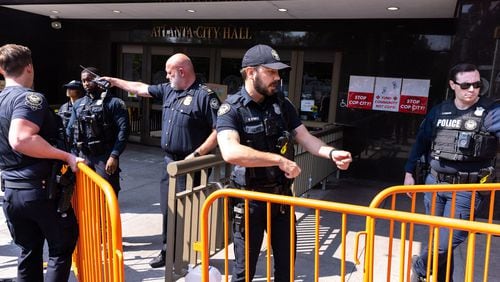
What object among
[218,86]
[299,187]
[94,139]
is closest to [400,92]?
[299,187]

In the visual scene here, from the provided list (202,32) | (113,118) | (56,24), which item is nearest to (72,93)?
(113,118)

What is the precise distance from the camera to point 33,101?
2602mm

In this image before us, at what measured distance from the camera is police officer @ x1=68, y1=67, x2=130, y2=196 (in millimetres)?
4184

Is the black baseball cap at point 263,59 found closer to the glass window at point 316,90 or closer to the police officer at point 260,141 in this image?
the police officer at point 260,141

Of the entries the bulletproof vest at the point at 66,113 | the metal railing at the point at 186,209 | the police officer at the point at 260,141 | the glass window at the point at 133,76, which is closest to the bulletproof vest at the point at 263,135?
the police officer at the point at 260,141

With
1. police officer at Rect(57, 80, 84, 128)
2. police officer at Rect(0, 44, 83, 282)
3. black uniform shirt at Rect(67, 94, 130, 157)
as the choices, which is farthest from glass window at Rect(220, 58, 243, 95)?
police officer at Rect(0, 44, 83, 282)

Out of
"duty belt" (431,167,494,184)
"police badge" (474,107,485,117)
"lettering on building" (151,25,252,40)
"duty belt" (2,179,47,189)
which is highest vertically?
"lettering on building" (151,25,252,40)

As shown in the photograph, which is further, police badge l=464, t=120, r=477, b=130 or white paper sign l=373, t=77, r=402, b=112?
white paper sign l=373, t=77, r=402, b=112

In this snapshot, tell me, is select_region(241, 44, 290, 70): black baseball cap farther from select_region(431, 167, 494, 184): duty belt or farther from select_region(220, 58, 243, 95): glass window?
select_region(220, 58, 243, 95): glass window

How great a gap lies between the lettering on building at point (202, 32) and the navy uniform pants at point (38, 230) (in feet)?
19.9

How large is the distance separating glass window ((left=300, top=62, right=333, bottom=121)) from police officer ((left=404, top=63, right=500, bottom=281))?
440 cm

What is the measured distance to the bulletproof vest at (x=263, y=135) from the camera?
2.58m

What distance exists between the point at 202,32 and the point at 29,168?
20.9 ft

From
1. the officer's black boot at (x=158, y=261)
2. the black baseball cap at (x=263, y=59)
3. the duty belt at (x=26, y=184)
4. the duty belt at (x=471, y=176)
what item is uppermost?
the black baseball cap at (x=263, y=59)
